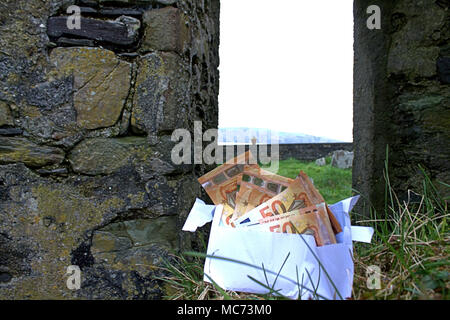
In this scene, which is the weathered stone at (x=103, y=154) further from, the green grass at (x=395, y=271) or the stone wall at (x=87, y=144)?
the green grass at (x=395, y=271)

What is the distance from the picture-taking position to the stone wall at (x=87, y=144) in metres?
1.13

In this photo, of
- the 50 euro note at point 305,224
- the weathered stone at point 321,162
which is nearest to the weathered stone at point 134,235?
the 50 euro note at point 305,224

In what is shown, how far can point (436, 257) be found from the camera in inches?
36.8

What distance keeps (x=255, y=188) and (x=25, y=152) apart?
0.81 metres

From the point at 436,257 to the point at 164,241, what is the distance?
0.85m

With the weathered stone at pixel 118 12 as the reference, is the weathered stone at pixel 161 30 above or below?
below

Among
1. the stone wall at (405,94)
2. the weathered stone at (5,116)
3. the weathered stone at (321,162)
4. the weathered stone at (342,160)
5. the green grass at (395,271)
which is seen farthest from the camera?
the weathered stone at (321,162)

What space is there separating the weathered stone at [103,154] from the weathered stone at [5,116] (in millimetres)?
235

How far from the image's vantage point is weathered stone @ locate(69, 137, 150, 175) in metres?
1.14

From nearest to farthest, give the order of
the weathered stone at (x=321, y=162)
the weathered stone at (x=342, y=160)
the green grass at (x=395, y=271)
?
the green grass at (x=395, y=271) → the weathered stone at (x=342, y=160) → the weathered stone at (x=321, y=162)

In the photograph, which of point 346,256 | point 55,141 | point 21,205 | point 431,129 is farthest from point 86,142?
point 431,129

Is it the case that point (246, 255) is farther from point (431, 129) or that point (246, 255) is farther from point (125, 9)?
point (431, 129)

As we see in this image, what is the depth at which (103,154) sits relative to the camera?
3.75 ft

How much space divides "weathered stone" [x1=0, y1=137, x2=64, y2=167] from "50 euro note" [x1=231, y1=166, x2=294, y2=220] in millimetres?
666
